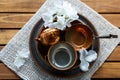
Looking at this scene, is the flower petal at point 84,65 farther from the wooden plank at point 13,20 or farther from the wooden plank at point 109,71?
the wooden plank at point 13,20

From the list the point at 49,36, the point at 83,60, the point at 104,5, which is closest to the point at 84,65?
the point at 83,60

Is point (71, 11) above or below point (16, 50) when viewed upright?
above

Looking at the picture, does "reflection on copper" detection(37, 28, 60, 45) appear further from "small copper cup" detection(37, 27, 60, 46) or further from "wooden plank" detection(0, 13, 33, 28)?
"wooden plank" detection(0, 13, 33, 28)

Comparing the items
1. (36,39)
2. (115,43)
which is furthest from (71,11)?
(115,43)

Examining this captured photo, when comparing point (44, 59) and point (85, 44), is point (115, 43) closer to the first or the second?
point (85, 44)

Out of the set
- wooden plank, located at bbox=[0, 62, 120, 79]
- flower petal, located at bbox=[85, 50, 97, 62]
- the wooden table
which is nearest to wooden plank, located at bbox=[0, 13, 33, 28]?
the wooden table

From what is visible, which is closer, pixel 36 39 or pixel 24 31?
pixel 36 39

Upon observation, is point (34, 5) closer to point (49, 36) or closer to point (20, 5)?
point (20, 5)
